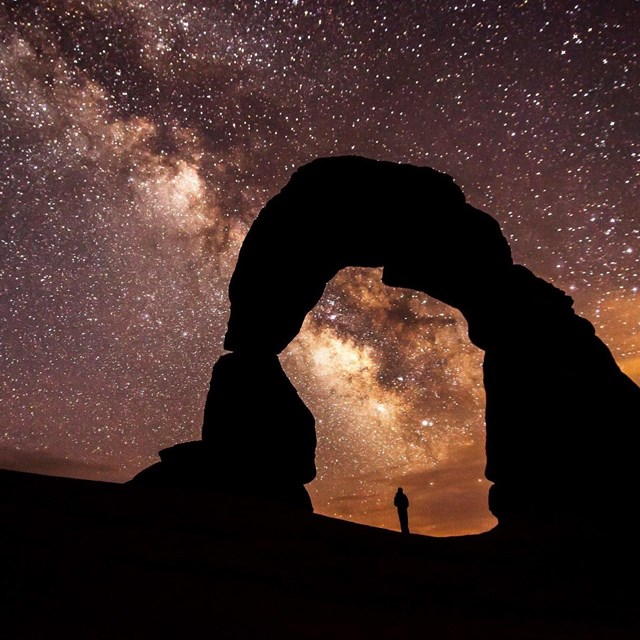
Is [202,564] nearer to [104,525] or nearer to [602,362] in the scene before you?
[104,525]

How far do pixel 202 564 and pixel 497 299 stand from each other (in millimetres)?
10330

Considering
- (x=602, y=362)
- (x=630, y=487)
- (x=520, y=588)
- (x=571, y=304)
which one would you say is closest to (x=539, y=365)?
(x=602, y=362)

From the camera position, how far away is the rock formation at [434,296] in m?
10.5

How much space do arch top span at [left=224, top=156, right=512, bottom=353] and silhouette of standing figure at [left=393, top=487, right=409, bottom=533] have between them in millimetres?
5898

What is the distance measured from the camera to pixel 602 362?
11.0 meters

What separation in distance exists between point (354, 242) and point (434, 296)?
106 inches

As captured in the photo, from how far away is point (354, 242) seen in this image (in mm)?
13164

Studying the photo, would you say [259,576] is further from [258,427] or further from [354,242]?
[354,242]

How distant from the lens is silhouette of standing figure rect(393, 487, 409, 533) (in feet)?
47.1

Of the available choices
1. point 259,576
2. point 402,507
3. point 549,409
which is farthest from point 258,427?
point 259,576

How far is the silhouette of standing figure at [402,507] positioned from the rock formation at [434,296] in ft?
11.6

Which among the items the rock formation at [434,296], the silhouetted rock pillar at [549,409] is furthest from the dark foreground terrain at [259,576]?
the rock formation at [434,296]

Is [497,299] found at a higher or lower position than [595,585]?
higher

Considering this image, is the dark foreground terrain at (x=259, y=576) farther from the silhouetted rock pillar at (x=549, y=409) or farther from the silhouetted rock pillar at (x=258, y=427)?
the silhouetted rock pillar at (x=258, y=427)
